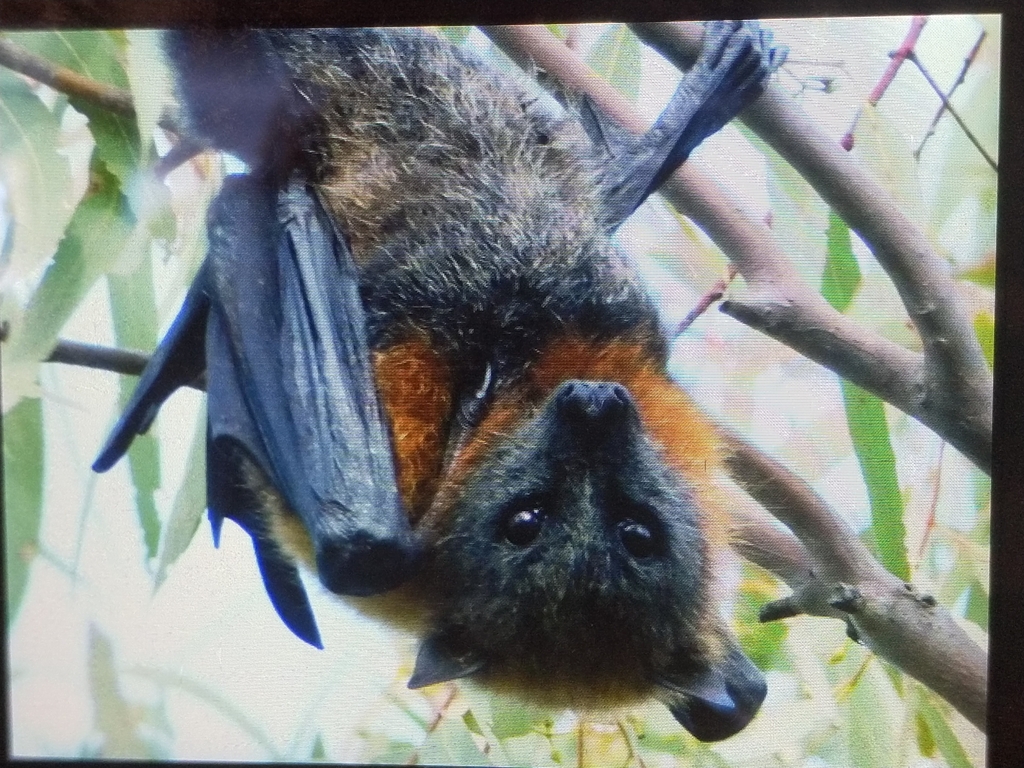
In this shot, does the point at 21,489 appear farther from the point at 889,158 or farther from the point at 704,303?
the point at 889,158

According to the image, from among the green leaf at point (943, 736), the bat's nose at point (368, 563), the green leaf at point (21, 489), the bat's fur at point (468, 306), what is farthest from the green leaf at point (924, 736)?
the green leaf at point (21, 489)

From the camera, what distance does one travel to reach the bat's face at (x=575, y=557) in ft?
3.15

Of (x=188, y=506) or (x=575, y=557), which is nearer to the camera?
(x=575, y=557)

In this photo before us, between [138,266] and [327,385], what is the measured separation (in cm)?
30

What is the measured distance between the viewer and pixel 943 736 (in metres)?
1.04

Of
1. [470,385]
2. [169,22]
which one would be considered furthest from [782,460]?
[169,22]

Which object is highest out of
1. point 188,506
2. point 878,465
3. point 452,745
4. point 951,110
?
point 951,110

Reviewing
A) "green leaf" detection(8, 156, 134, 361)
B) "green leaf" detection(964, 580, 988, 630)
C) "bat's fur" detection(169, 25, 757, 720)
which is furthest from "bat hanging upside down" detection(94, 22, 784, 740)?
"green leaf" detection(964, 580, 988, 630)

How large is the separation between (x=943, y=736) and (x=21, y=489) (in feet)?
4.02

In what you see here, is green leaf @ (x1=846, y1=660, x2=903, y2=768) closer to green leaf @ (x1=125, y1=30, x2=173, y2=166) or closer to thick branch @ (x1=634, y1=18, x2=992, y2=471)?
thick branch @ (x1=634, y1=18, x2=992, y2=471)

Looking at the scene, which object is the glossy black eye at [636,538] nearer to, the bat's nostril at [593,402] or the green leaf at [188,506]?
the bat's nostril at [593,402]

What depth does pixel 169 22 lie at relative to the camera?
1.04 metres

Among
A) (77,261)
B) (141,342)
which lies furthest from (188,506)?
(77,261)

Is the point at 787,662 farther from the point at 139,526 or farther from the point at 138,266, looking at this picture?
the point at 138,266
